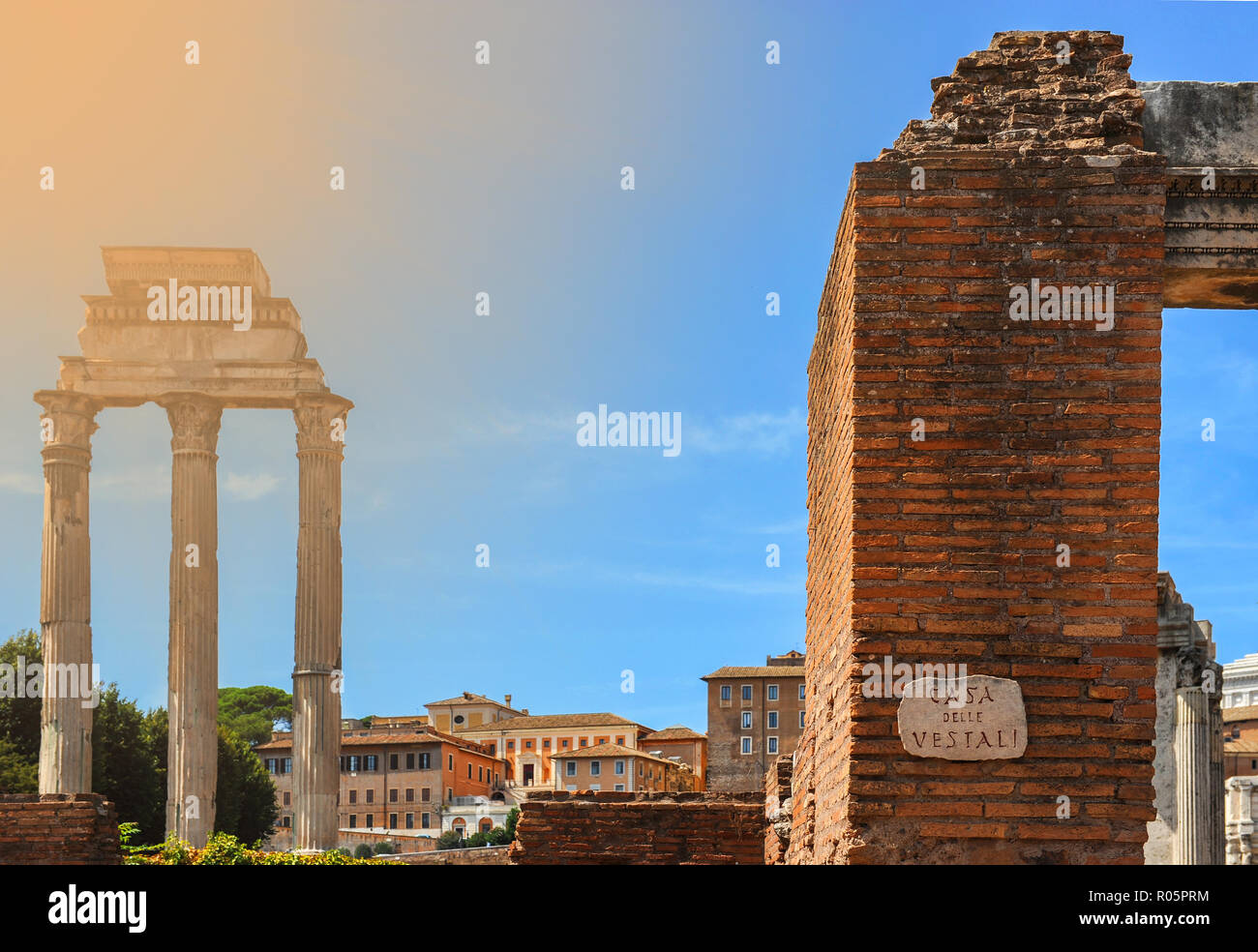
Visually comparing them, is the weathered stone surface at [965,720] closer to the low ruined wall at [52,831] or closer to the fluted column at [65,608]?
the low ruined wall at [52,831]

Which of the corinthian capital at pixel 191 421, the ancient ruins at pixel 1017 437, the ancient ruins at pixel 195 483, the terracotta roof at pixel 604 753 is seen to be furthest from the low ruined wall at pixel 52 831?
the terracotta roof at pixel 604 753

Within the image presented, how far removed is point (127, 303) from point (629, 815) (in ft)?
68.0

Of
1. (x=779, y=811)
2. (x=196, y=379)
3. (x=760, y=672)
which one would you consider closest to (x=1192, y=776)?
(x=779, y=811)

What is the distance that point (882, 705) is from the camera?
577 cm

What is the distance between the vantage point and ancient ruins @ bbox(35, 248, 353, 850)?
27.6 metres

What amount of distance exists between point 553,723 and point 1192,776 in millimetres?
84109

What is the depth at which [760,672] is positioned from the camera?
3201 inches

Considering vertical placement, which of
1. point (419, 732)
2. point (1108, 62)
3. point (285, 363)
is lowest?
point (419, 732)

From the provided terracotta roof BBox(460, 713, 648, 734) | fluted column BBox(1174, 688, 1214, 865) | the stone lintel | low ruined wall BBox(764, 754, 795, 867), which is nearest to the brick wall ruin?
low ruined wall BBox(764, 754, 795, 867)

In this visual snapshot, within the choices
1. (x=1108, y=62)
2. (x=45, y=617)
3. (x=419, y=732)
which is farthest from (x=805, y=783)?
(x=419, y=732)

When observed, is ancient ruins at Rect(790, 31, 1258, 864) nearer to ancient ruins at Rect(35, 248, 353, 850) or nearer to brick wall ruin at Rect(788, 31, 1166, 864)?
brick wall ruin at Rect(788, 31, 1166, 864)

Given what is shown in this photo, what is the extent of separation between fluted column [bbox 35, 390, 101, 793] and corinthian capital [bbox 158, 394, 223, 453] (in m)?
1.89

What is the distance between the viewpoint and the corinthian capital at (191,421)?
94.7 ft
